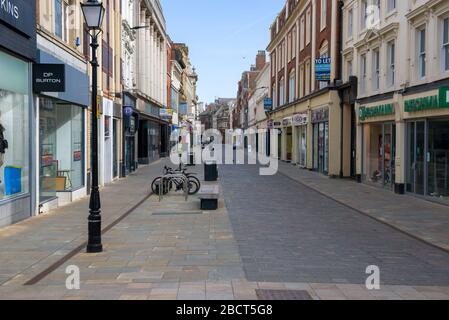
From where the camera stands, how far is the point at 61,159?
16.0m

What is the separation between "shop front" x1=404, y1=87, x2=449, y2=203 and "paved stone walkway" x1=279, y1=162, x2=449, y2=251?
0.49 m

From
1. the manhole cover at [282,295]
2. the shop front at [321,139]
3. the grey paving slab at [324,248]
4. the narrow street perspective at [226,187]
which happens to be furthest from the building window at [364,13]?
the manhole cover at [282,295]

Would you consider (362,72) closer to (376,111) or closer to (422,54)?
(376,111)

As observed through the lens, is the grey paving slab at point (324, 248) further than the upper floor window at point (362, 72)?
No

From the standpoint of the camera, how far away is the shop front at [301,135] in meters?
35.0

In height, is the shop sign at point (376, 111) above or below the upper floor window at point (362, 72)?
below

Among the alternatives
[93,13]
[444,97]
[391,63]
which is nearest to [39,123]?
[93,13]

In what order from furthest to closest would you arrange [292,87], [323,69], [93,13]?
1. [292,87]
2. [323,69]
3. [93,13]

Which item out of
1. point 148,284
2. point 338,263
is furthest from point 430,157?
point 148,284

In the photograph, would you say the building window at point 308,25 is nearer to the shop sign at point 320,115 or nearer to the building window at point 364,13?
the shop sign at point 320,115

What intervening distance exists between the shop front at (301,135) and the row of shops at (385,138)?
132 millimetres

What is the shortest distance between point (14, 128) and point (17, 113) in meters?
0.37

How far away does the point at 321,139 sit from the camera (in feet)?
99.5
